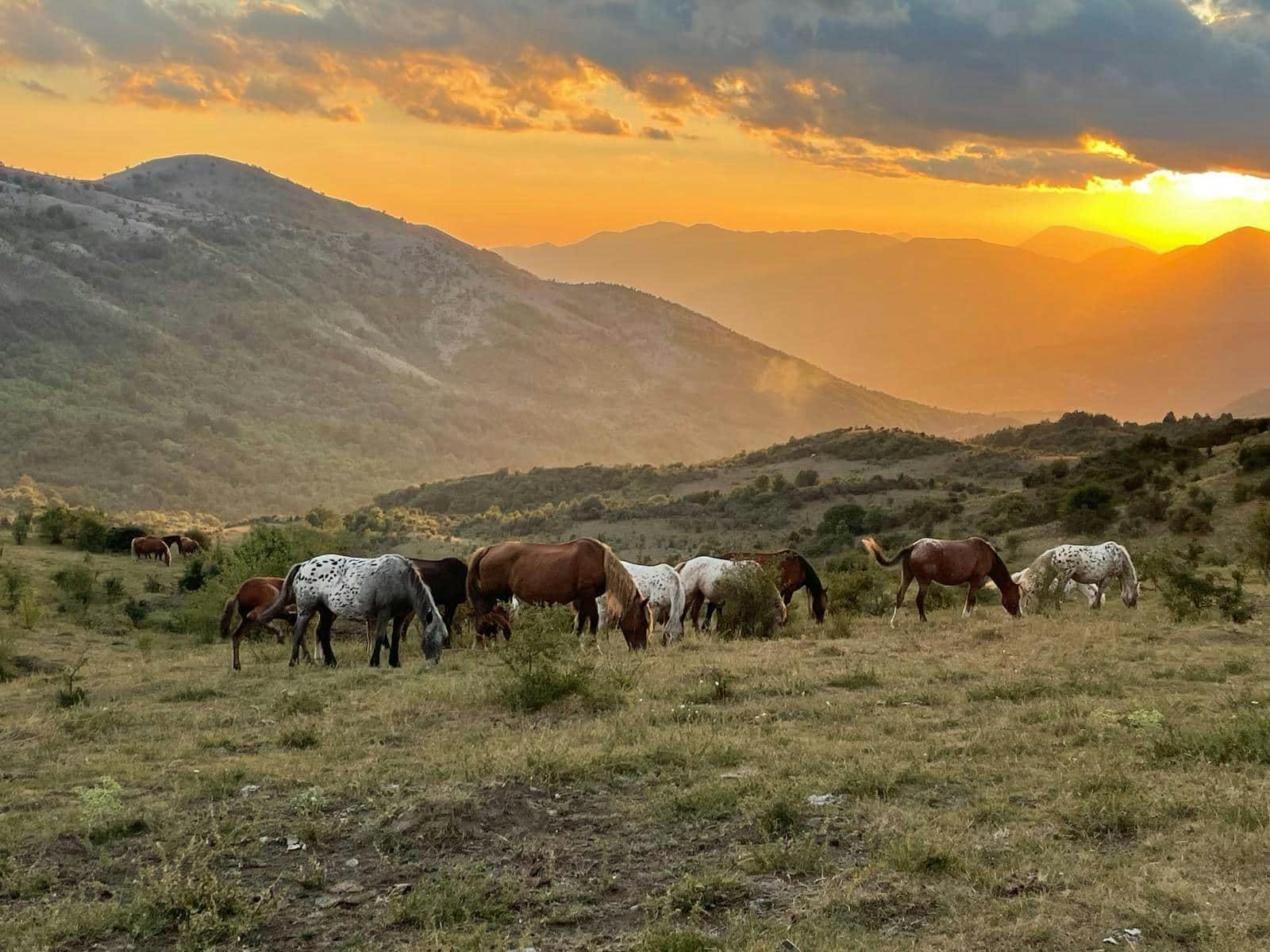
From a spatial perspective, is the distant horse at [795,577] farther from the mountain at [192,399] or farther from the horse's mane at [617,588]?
the mountain at [192,399]

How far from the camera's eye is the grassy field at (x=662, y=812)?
681 centimetres

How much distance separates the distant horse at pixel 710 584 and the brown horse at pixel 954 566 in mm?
2636

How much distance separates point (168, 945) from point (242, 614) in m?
14.1

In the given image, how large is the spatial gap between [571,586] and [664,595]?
9.47 feet

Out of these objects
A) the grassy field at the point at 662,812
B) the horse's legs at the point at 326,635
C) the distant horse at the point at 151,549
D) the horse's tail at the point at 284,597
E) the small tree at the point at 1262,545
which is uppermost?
the small tree at the point at 1262,545

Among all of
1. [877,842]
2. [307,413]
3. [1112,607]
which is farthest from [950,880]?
[307,413]

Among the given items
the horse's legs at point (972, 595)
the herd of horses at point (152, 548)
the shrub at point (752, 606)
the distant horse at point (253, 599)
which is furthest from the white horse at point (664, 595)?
the herd of horses at point (152, 548)

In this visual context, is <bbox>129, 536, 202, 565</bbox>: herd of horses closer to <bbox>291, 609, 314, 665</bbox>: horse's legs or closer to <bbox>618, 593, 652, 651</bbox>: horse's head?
<bbox>291, 609, 314, 665</bbox>: horse's legs

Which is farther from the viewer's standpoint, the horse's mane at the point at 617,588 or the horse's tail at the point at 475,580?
the horse's tail at the point at 475,580

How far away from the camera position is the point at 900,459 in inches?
2958

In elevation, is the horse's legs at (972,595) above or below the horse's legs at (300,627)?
above

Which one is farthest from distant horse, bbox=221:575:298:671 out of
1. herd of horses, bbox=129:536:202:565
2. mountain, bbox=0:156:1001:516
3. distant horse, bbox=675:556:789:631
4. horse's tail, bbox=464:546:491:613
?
mountain, bbox=0:156:1001:516

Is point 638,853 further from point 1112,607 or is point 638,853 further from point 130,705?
point 1112,607

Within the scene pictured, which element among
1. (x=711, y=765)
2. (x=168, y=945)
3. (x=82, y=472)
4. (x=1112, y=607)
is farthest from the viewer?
(x=82, y=472)
